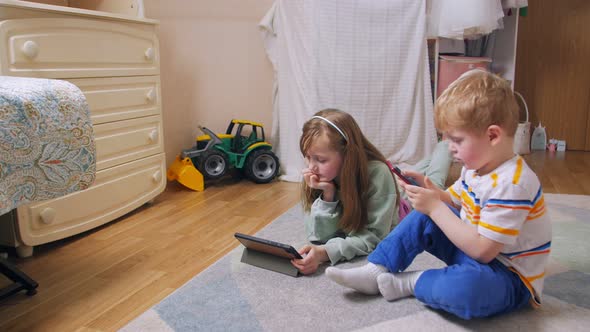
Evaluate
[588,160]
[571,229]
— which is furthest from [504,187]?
[588,160]

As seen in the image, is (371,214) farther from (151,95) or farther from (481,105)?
(151,95)

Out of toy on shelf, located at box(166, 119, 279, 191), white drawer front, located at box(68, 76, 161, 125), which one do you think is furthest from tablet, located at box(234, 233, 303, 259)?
toy on shelf, located at box(166, 119, 279, 191)

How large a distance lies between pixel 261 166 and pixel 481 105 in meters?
1.54

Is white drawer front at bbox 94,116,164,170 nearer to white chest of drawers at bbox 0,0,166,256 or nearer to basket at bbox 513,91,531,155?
white chest of drawers at bbox 0,0,166,256

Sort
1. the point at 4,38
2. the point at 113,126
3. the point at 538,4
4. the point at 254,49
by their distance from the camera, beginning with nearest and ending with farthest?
the point at 4,38, the point at 113,126, the point at 254,49, the point at 538,4

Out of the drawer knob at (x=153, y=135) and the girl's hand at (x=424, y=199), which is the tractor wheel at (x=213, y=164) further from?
the girl's hand at (x=424, y=199)

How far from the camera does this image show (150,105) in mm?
1948

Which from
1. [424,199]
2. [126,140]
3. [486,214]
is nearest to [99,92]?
[126,140]

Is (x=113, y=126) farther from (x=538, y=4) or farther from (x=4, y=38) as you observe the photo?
(x=538, y=4)

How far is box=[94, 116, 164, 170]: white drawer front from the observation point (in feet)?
5.50

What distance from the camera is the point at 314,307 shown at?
1.08 meters

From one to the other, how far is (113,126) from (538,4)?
2.74 m

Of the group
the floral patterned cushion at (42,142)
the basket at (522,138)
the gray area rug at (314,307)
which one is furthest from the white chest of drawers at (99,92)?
the basket at (522,138)

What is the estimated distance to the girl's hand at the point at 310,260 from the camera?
4.06 feet
